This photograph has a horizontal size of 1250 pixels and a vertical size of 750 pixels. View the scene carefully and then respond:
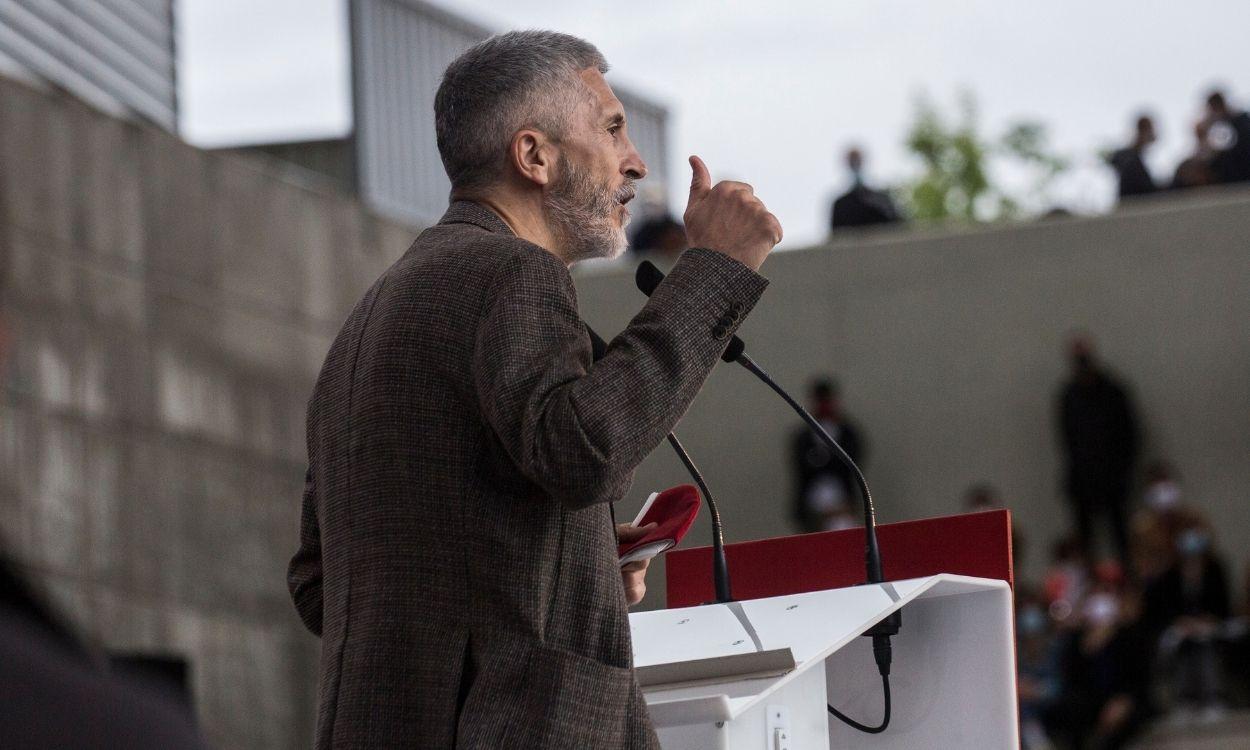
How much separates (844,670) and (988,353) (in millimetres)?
10250

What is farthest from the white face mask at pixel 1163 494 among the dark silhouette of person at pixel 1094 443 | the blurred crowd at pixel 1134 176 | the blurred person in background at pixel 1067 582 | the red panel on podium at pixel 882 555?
the red panel on podium at pixel 882 555

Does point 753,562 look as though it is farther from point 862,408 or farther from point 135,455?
point 862,408

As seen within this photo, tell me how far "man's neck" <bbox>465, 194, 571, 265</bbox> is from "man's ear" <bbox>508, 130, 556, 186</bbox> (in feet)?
0.09

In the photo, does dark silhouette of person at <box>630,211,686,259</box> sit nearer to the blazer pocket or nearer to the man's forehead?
the man's forehead

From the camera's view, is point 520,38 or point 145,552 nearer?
point 520,38

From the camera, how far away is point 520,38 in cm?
221

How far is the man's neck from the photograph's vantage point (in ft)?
7.07

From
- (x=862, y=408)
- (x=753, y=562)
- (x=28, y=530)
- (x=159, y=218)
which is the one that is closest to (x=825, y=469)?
(x=862, y=408)

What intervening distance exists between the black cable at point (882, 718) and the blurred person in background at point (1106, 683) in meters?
6.40

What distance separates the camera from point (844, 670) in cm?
246

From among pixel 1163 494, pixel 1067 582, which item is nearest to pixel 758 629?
pixel 1067 582

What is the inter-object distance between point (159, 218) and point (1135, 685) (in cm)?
491

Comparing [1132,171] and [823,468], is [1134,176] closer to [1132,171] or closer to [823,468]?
[1132,171]

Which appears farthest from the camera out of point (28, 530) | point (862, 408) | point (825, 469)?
point (862, 408)
